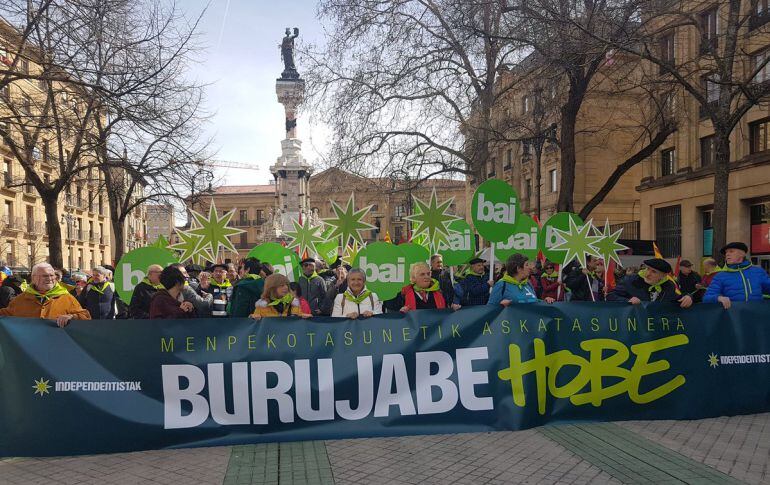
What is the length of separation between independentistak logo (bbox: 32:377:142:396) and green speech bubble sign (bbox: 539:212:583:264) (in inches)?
274

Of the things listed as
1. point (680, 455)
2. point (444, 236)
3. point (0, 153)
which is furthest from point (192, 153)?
point (0, 153)

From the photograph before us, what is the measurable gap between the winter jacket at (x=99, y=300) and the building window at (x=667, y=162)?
26211mm

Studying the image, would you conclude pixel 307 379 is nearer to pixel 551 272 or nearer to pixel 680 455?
pixel 680 455

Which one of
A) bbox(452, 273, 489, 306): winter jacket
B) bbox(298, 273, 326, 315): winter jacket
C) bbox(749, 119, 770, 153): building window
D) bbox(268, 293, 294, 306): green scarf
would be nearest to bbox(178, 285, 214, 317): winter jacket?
bbox(268, 293, 294, 306): green scarf

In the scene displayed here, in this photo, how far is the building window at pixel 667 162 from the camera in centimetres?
2880

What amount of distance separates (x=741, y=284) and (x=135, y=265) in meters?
7.26

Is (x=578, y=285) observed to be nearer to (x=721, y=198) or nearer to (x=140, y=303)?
(x=721, y=198)

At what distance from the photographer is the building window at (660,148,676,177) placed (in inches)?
1134

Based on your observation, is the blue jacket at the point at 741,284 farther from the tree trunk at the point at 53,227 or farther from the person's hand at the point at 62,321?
the tree trunk at the point at 53,227

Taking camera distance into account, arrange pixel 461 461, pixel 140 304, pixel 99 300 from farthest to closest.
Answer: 1. pixel 99 300
2. pixel 140 304
3. pixel 461 461

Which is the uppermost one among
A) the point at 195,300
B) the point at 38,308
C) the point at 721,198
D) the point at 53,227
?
the point at 721,198

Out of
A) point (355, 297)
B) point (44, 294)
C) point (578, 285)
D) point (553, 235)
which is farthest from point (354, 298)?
point (553, 235)

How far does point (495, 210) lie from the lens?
8641 mm

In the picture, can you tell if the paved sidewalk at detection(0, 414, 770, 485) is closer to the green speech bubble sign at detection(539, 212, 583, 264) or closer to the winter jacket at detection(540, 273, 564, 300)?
the green speech bubble sign at detection(539, 212, 583, 264)
